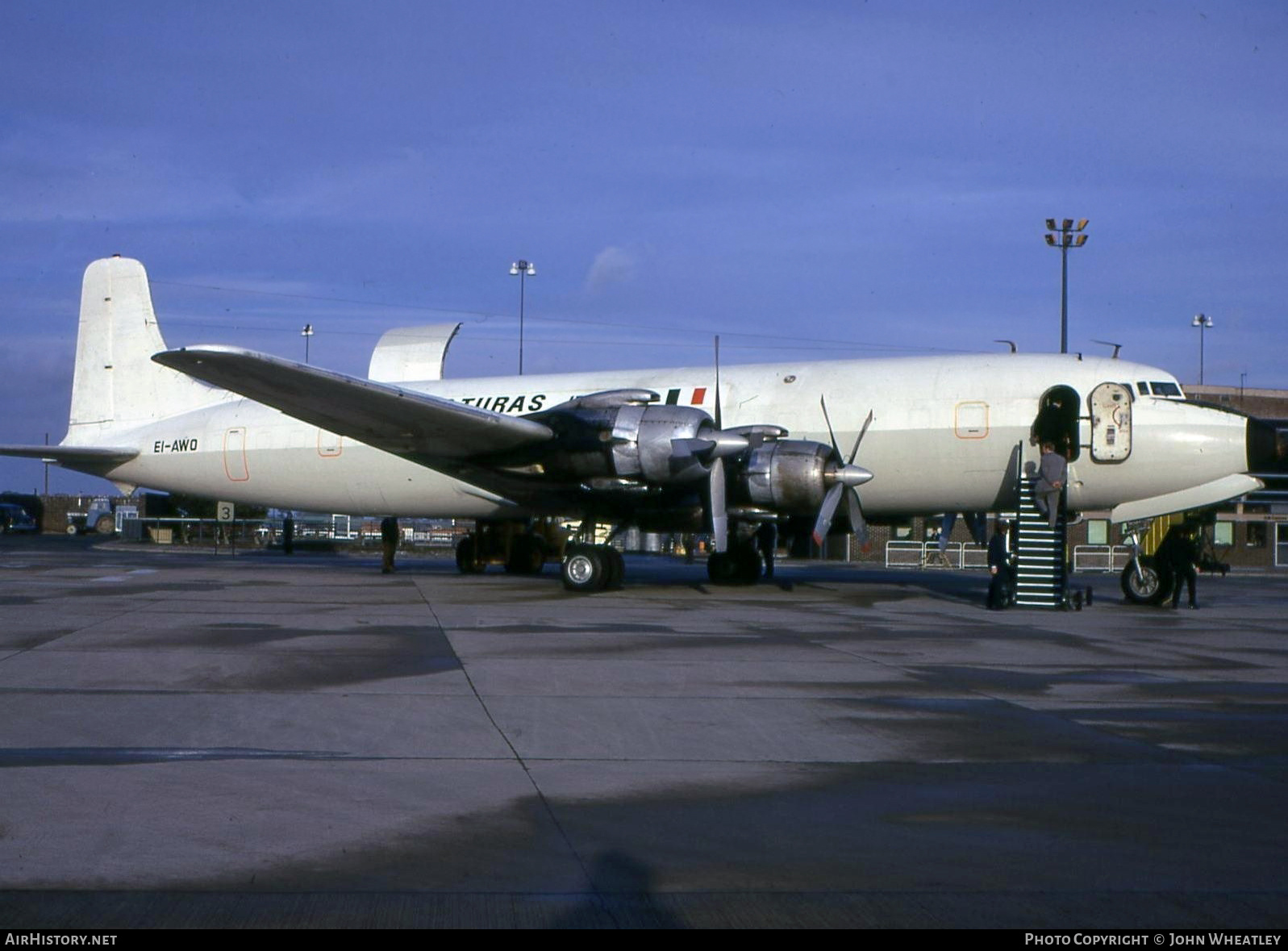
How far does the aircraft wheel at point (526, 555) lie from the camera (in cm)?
2739

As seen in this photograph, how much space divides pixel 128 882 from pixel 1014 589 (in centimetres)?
1637

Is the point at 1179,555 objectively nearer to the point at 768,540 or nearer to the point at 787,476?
the point at 787,476

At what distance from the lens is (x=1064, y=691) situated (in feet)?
33.2

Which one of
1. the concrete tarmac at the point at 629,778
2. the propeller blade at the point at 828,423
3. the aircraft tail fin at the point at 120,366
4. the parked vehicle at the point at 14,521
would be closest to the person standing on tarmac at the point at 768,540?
the propeller blade at the point at 828,423

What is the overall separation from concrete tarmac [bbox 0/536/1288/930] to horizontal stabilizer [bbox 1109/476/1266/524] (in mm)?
5426

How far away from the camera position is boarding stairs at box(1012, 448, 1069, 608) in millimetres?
19016

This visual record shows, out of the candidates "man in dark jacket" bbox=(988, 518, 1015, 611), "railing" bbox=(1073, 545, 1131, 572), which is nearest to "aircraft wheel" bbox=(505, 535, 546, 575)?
"man in dark jacket" bbox=(988, 518, 1015, 611)

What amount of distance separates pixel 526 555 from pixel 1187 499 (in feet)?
45.1

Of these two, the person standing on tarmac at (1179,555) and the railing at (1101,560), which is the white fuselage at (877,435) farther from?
the railing at (1101,560)

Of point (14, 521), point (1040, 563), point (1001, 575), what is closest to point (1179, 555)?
point (1040, 563)

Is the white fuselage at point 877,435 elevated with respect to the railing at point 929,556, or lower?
elevated

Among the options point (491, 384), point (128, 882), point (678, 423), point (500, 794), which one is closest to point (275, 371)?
point (678, 423)

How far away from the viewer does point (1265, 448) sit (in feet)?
61.7

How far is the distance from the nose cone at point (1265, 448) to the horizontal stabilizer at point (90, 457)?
864 inches
